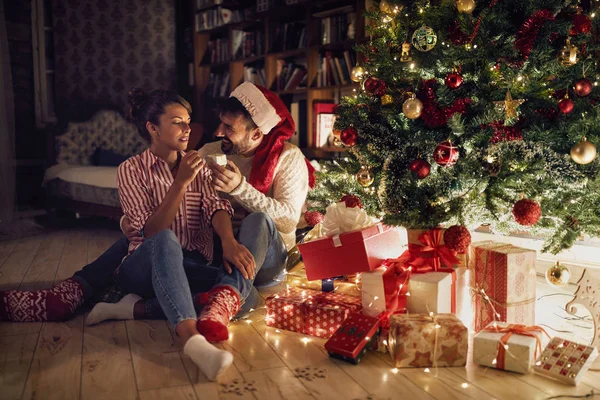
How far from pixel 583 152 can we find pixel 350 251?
0.82 m

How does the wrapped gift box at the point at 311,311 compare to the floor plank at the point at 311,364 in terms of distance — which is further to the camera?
the wrapped gift box at the point at 311,311

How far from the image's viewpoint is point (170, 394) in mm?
1527

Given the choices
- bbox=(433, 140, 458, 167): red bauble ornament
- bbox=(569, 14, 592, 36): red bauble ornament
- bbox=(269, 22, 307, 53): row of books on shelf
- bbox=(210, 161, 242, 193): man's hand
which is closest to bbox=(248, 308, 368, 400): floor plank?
bbox=(210, 161, 242, 193): man's hand

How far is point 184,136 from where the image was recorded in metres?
2.22

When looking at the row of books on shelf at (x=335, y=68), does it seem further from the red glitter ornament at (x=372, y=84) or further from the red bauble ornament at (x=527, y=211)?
the red bauble ornament at (x=527, y=211)

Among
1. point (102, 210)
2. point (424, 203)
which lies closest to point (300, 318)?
point (424, 203)

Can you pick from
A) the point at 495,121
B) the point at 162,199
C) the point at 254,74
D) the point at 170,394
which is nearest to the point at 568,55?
the point at 495,121

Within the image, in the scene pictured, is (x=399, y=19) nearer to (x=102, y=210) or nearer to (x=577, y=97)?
(x=577, y=97)

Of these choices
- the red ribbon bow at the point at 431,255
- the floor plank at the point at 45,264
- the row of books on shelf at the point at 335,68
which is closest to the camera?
the red ribbon bow at the point at 431,255

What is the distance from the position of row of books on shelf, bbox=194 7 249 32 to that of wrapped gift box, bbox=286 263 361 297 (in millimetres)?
2901

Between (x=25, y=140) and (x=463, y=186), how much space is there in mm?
4299

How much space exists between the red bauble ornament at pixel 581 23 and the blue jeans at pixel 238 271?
4.14 feet

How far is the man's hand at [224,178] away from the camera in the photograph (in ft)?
7.18

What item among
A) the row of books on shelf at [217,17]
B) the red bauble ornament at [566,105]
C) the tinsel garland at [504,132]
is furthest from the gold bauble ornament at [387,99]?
the row of books on shelf at [217,17]
